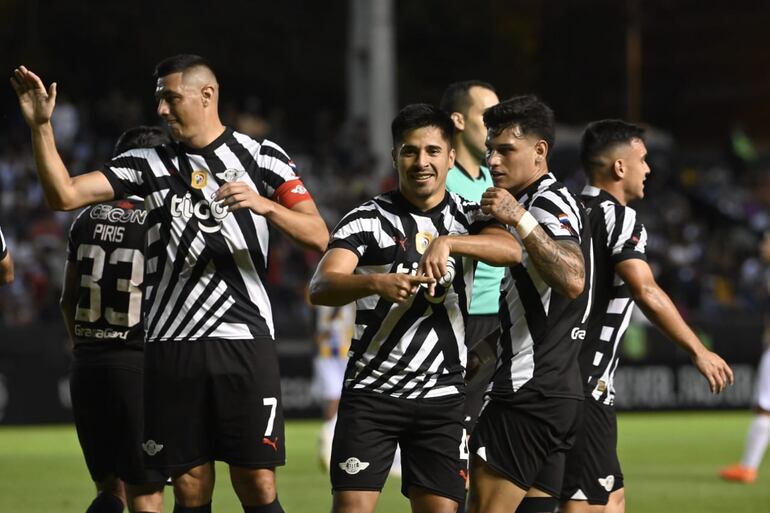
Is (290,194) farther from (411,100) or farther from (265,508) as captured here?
(411,100)

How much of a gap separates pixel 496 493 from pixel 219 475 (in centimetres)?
756

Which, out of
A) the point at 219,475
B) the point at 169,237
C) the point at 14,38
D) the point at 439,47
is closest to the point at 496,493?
the point at 169,237

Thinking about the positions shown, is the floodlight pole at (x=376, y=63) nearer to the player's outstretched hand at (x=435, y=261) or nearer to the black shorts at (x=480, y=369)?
the black shorts at (x=480, y=369)

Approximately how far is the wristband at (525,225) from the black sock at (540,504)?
1.32 metres

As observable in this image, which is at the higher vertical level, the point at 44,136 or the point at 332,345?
the point at 44,136

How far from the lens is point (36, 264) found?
2134cm

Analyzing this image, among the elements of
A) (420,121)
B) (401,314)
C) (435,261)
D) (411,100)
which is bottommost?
(401,314)

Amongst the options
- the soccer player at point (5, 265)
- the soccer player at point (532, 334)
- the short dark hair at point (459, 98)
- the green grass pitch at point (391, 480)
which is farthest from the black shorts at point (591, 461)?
the green grass pitch at point (391, 480)

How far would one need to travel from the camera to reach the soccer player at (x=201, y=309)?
665 cm

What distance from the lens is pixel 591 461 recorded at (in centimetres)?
716

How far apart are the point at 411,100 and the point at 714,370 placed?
35057 millimetres

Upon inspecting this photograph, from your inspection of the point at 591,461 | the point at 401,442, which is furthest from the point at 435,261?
the point at 591,461

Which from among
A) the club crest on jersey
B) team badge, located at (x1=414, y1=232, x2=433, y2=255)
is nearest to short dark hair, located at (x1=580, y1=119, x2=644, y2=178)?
team badge, located at (x1=414, y1=232, x2=433, y2=255)

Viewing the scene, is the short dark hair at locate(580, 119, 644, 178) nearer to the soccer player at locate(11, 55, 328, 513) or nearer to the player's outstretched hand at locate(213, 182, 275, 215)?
the soccer player at locate(11, 55, 328, 513)
